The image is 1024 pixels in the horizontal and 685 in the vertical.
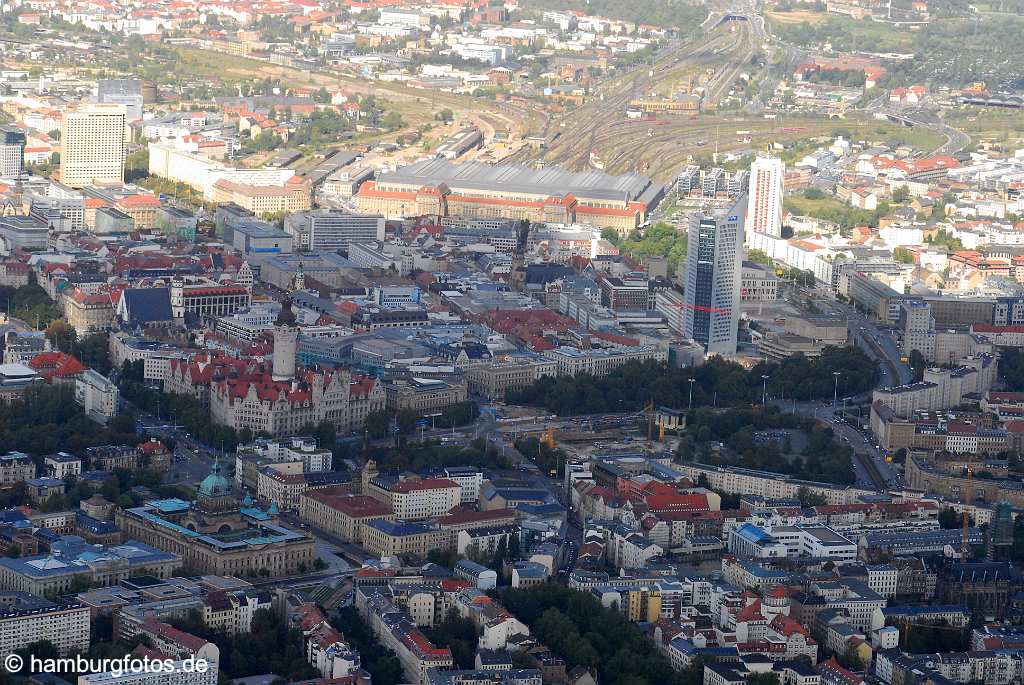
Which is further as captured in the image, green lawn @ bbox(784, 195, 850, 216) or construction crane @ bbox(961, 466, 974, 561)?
green lawn @ bbox(784, 195, 850, 216)

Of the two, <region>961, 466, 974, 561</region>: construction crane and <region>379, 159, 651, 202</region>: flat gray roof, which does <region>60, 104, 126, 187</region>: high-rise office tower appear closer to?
<region>379, 159, 651, 202</region>: flat gray roof

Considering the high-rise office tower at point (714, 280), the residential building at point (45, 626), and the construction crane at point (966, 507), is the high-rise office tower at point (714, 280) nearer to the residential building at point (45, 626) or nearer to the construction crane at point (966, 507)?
the construction crane at point (966, 507)

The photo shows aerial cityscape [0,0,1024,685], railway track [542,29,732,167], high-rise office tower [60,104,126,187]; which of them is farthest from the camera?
railway track [542,29,732,167]

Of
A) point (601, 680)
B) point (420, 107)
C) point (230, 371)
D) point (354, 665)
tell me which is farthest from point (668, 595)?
point (420, 107)

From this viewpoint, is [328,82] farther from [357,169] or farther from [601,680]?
[601,680]

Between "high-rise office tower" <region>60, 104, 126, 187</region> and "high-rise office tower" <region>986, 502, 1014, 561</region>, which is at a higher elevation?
"high-rise office tower" <region>60, 104, 126, 187</region>

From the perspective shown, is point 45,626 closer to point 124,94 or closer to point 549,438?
Answer: point 549,438

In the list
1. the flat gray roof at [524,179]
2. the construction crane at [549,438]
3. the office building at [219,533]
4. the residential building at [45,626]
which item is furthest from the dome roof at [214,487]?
the flat gray roof at [524,179]

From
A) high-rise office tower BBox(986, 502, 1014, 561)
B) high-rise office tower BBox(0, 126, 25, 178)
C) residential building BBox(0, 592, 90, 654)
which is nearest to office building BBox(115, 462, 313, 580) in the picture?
residential building BBox(0, 592, 90, 654)
